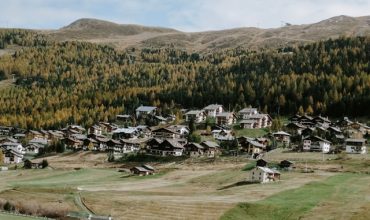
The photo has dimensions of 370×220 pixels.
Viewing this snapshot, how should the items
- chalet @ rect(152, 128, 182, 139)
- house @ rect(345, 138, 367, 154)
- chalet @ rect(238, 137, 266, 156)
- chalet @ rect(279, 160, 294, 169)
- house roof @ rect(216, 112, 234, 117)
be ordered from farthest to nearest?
house roof @ rect(216, 112, 234, 117) → chalet @ rect(152, 128, 182, 139) → chalet @ rect(238, 137, 266, 156) → house @ rect(345, 138, 367, 154) → chalet @ rect(279, 160, 294, 169)

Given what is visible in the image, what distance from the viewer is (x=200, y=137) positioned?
129750 mm

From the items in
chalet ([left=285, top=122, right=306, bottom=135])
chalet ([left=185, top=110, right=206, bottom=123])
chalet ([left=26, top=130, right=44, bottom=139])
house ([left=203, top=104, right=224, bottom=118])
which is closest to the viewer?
chalet ([left=285, top=122, right=306, bottom=135])

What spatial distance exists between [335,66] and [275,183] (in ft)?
396

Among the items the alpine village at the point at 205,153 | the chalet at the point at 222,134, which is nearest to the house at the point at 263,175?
the alpine village at the point at 205,153

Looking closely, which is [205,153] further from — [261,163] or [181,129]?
[181,129]

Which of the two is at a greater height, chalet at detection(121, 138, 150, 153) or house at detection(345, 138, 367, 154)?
house at detection(345, 138, 367, 154)

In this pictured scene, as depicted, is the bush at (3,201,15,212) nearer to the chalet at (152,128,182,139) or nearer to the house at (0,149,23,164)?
the house at (0,149,23,164)

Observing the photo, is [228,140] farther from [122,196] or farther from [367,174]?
[122,196]

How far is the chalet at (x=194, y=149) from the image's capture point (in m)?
115

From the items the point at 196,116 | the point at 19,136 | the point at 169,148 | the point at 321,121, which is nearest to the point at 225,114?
the point at 196,116

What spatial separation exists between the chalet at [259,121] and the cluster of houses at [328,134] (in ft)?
22.2

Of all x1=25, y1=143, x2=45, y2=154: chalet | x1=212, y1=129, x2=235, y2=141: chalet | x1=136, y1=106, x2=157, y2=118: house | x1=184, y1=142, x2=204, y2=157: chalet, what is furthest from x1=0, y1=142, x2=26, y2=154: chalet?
x1=212, y1=129, x2=235, y2=141: chalet

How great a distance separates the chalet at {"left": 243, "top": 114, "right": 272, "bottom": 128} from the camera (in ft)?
487

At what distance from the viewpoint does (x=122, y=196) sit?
7094cm
